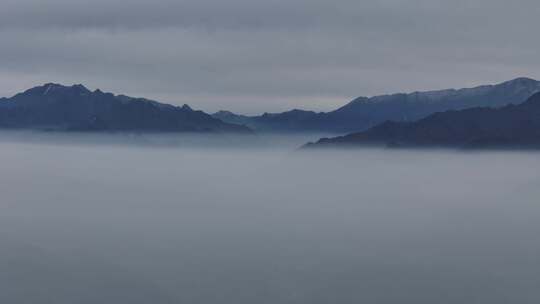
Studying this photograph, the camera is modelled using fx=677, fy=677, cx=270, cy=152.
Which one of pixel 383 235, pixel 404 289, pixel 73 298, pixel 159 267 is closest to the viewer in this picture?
pixel 73 298

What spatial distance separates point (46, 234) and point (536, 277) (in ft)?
315

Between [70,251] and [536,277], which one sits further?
[70,251]

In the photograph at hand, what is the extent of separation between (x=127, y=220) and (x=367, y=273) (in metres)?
87.4

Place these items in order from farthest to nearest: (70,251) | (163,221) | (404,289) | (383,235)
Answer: (163,221) → (383,235) → (70,251) → (404,289)

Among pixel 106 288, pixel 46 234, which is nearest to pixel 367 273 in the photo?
pixel 106 288

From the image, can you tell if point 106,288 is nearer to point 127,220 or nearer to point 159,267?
point 159,267

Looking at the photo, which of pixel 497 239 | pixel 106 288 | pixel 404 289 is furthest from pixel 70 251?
pixel 497 239

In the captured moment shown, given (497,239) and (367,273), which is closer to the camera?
(367,273)

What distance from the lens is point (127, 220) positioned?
578ft

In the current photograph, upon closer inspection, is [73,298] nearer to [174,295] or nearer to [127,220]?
[174,295]

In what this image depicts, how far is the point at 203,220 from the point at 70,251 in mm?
61579

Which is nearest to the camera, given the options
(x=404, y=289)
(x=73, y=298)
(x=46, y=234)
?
(x=73, y=298)

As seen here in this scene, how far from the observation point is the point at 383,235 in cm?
15750

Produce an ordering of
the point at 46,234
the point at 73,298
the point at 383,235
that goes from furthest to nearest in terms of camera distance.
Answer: the point at 383,235 < the point at 46,234 < the point at 73,298
